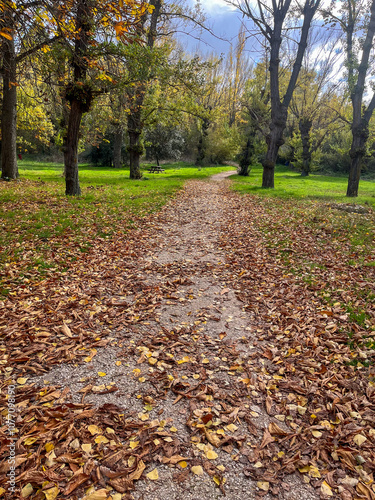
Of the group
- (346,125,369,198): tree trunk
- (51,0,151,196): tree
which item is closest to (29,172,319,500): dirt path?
(51,0,151,196): tree

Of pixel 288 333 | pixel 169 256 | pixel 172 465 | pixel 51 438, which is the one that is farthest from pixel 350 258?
pixel 51 438

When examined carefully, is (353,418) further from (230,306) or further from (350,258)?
(350,258)

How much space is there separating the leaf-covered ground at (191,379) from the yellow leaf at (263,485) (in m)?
0.01

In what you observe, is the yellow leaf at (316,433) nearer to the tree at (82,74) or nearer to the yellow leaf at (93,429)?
the yellow leaf at (93,429)

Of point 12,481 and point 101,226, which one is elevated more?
point 101,226

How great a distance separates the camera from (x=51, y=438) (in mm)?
2803

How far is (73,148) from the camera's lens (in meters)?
12.8

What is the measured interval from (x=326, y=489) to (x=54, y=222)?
9166 millimetres

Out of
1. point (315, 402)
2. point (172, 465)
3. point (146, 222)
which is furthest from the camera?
point (146, 222)

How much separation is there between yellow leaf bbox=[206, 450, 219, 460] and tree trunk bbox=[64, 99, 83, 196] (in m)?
12.7

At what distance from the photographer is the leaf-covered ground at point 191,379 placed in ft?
8.50

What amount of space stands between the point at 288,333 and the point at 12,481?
3883mm

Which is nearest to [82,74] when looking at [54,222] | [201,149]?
[54,222]

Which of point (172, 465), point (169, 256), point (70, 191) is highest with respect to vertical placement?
point (70, 191)
